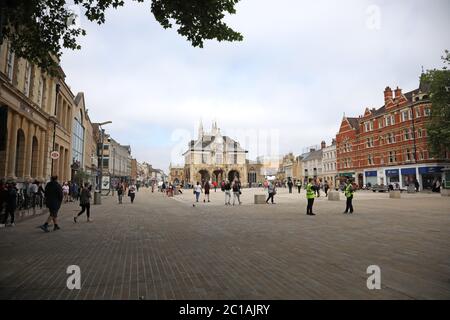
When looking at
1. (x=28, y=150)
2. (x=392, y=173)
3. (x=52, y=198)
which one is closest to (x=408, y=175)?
(x=392, y=173)

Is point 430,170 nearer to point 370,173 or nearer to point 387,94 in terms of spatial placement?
point 370,173

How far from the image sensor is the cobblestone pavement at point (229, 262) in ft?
13.9

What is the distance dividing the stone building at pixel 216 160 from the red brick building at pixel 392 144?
3397cm

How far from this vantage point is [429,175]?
45.1 m

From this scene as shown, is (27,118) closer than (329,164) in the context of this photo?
Yes

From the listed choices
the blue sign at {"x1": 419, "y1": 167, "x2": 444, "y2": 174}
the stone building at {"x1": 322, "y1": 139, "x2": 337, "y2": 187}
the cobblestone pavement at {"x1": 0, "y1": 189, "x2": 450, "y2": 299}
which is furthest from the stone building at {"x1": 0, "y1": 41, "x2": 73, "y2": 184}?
the stone building at {"x1": 322, "y1": 139, "x2": 337, "y2": 187}

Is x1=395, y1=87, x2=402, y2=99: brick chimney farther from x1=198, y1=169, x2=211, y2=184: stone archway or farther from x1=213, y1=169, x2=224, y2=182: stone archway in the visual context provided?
x1=198, y1=169, x2=211, y2=184: stone archway

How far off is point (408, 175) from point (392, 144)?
5996 millimetres

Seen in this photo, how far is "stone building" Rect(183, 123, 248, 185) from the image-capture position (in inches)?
3445

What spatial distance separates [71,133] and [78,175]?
677 cm

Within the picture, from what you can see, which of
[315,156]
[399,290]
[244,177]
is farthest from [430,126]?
[244,177]

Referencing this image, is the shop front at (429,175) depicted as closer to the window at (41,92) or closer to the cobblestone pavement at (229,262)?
the cobblestone pavement at (229,262)

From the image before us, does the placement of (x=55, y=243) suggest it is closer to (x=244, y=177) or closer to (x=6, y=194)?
(x=6, y=194)

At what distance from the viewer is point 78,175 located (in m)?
31.3
